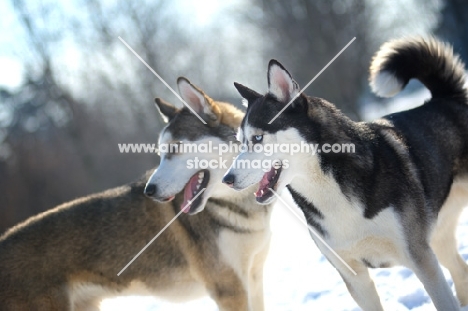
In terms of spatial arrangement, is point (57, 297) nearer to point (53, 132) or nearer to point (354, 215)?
point (354, 215)

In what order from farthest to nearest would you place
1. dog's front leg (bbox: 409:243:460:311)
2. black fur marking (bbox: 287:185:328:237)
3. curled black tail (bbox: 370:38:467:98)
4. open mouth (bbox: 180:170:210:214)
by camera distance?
open mouth (bbox: 180:170:210:214)
curled black tail (bbox: 370:38:467:98)
black fur marking (bbox: 287:185:328:237)
dog's front leg (bbox: 409:243:460:311)

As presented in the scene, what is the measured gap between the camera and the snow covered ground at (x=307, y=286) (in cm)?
383

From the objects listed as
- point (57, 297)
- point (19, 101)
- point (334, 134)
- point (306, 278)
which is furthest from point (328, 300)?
point (19, 101)

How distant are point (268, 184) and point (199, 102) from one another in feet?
4.62

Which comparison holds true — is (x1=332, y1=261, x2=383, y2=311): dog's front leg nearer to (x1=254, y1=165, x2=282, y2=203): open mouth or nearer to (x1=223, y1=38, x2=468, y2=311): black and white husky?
(x1=223, y1=38, x2=468, y2=311): black and white husky

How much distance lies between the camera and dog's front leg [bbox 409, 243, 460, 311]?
2.75 meters

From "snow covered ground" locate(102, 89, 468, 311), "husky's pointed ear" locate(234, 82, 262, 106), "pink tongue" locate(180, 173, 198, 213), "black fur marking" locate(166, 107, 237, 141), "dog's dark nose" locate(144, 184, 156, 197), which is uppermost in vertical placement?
"husky's pointed ear" locate(234, 82, 262, 106)

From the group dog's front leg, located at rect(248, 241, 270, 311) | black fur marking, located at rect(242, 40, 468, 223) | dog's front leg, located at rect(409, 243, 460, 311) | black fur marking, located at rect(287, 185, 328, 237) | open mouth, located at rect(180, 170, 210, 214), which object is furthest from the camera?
dog's front leg, located at rect(248, 241, 270, 311)

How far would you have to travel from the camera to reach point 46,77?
1761 centimetres

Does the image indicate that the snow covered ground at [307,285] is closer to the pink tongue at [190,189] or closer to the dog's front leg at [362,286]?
the dog's front leg at [362,286]

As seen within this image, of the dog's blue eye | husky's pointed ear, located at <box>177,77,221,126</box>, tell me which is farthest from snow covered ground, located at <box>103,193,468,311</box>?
the dog's blue eye

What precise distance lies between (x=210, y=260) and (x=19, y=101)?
50.3 ft

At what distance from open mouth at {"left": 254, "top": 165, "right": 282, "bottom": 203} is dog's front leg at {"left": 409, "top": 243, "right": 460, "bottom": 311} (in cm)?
88

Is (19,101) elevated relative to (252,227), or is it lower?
lower
